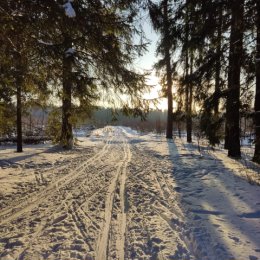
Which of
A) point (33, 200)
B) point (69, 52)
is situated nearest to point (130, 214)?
point (33, 200)

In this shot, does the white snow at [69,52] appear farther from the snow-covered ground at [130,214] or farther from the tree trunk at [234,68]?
the tree trunk at [234,68]

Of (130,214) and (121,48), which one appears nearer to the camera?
(130,214)

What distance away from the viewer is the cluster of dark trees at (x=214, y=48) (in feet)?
22.1

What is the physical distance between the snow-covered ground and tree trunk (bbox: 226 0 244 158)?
6.11 ft

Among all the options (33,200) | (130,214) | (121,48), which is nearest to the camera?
(130,214)

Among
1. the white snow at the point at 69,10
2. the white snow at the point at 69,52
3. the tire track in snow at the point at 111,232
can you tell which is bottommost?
the tire track in snow at the point at 111,232

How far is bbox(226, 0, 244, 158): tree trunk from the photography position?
673 cm

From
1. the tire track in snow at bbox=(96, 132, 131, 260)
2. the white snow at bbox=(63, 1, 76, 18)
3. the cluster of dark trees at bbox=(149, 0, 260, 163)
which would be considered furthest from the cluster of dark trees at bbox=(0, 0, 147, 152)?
the tire track in snow at bbox=(96, 132, 131, 260)

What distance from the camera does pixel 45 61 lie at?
5898mm

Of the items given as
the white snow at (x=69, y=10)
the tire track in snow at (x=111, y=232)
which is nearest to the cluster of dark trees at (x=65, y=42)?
the white snow at (x=69, y=10)

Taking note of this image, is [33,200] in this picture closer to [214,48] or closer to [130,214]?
[130,214]

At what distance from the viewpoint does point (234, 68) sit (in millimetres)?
7770

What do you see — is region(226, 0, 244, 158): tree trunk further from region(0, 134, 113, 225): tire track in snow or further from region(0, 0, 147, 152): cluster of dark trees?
region(0, 134, 113, 225): tire track in snow

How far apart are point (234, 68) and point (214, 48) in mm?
849
